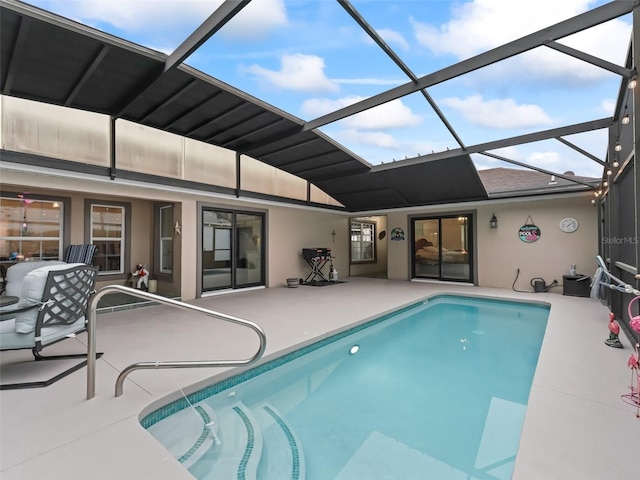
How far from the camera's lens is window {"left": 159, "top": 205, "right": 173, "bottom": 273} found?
7027mm

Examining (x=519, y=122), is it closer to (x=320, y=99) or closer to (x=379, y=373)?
(x=320, y=99)

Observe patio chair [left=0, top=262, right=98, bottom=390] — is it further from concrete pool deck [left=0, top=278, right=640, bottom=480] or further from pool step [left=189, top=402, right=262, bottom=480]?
pool step [left=189, top=402, right=262, bottom=480]

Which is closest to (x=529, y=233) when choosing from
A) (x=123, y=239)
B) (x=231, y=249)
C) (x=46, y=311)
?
(x=231, y=249)

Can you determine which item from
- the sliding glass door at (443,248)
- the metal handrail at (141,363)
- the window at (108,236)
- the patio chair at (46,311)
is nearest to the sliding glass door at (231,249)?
the window at (108,236)

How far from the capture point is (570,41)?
140 inches

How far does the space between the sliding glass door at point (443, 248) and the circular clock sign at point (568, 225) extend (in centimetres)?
217

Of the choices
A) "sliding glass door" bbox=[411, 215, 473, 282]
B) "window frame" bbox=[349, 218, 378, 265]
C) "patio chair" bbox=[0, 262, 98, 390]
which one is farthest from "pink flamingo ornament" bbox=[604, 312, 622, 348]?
"window frame" bbox=[349, 218, 378, 265]

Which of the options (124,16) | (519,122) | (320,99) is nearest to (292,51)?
(320,99)

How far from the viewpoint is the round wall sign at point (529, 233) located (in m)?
7.88

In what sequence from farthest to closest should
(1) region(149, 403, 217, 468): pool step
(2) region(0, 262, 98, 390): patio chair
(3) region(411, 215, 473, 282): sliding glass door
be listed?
(3) region(411, 215, 473, 282): sliding glass door
(2) region(0, 262, 98, 390): patio chair
(1) region(149, 403, 217, 468): pool step

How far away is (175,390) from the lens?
257 centimetres

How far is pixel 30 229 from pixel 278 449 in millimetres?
6549

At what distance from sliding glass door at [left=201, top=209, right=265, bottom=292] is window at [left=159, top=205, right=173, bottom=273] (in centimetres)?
76

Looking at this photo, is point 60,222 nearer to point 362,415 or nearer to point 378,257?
point 362,415
